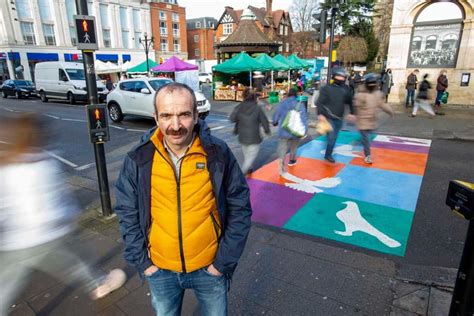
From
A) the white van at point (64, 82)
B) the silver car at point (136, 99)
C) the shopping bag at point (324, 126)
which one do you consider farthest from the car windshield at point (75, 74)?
the shopping bag at point (324, 126)

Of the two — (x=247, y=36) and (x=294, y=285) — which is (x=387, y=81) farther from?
(x=247, y=36)

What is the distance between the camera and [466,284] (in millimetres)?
1902

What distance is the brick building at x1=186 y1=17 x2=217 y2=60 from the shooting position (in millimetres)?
65938

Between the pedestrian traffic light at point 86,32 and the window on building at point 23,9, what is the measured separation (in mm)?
41274

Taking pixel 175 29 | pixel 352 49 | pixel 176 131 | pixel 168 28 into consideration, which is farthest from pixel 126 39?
pixel 176 131

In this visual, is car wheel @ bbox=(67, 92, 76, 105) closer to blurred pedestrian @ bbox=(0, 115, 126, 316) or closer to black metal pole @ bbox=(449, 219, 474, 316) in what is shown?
blurred pedestrian @ bbox=(0, 115, 126, 316)

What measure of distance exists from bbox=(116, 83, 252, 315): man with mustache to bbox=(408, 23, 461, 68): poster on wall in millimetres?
17205

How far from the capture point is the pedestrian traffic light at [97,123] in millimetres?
4008

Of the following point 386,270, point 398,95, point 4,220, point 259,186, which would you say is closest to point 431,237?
point 386,270

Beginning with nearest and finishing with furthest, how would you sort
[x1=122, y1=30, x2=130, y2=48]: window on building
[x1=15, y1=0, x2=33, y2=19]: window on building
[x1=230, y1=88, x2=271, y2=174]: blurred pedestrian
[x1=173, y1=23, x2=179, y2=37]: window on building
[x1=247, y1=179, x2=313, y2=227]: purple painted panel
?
[x1=247, y1=179, x2=313, y2=227]: purple painted panel → [x1=230, y1=88, x2=271, y2=174]: blurred pedestrian → [x1=15, y1=0, x2=33, y2=19]: window on building → [x1=122, y1=30, x2=130, y2=48]: window on building → [x1=173, y1=23, x2=179, y2=37]: window on building

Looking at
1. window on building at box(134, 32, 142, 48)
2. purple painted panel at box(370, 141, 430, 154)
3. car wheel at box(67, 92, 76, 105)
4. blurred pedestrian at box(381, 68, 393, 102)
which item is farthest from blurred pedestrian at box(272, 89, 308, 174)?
window on building at box(134, 32, 142, 48)

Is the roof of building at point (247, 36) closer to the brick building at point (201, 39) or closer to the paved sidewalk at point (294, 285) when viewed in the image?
the paved sidewalk at point (294, 285)

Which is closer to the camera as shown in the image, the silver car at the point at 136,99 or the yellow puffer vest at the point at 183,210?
the yellow puffer vest at the point at 183,210

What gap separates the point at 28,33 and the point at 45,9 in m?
3.66
